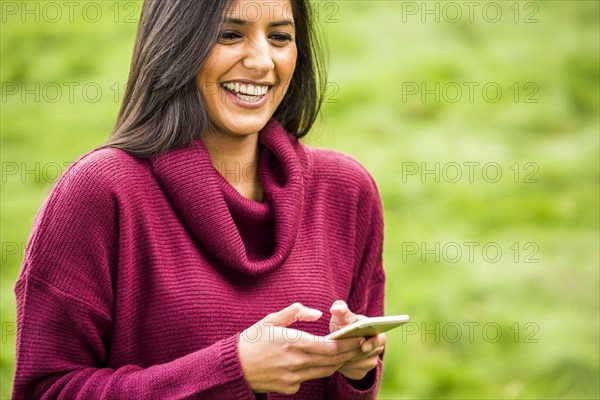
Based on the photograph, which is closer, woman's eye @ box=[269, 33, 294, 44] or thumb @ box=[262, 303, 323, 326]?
thumb @ box=[262, 303, 323, 326]

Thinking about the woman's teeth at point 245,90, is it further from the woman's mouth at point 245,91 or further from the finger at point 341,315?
the finger at point 341,315

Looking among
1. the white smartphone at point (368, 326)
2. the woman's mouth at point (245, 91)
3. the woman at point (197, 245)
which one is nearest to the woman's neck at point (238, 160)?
the woman at point (197, 245)

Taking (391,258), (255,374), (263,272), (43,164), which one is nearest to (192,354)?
(255,374)

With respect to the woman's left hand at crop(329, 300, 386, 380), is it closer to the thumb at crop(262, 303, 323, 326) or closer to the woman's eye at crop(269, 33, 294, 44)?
the thumb at crop(262, 303, 323, 326)

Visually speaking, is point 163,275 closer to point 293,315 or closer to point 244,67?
point 293,315

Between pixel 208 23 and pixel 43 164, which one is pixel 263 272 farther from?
pixel 43 164

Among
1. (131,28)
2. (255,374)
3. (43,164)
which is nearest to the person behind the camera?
(255,374)

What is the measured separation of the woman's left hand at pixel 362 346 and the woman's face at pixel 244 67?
0.50 meters

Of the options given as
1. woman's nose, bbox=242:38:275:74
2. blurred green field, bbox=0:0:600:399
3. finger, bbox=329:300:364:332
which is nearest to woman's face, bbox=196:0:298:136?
woman's nose, bbox=242:38:275:74

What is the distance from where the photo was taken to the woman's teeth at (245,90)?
85.7 inches

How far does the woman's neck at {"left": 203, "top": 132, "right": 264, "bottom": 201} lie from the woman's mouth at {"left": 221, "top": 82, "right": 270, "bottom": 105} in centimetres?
12

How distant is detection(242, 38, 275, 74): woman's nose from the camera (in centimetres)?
216

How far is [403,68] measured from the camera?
16.6 ft

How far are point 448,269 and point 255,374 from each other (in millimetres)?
2277
